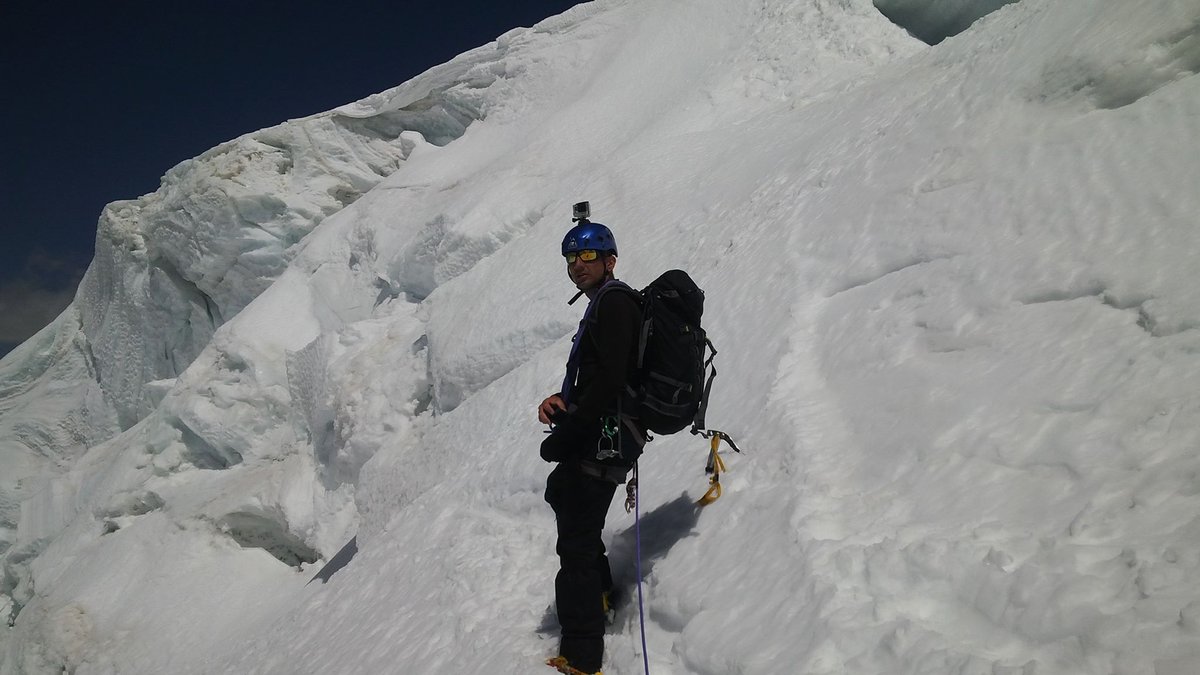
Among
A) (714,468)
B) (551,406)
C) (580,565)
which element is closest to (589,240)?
(551,406)

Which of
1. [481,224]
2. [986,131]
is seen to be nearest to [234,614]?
[481,224]

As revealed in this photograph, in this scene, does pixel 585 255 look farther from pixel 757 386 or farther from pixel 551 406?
pixel 757 386

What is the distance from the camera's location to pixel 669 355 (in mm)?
2918

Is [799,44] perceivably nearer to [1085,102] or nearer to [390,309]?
[1085,102]

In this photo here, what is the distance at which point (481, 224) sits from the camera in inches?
420

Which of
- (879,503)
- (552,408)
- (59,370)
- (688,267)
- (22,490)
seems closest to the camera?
(879,503)

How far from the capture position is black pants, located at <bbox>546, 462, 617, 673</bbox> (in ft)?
9.74

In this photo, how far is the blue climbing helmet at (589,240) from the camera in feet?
10.4

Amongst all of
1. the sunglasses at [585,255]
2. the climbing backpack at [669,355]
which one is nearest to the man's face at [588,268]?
the sunglasses at [585,255]

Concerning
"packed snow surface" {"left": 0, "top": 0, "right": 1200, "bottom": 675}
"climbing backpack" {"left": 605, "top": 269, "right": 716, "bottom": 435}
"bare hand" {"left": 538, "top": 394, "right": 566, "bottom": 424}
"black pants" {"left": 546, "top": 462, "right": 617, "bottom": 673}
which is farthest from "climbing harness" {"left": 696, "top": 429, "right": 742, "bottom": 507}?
"bare hand" {"left": 538, "top": 394, "right": 566, "bottom": 424}

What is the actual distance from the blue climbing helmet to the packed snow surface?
1.38 m

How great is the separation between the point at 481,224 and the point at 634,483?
322 inches

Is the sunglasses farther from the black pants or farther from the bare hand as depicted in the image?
the black pants

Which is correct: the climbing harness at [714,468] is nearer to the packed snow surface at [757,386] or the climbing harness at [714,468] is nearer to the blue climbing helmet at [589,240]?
the packed snow surface at [757,386]
